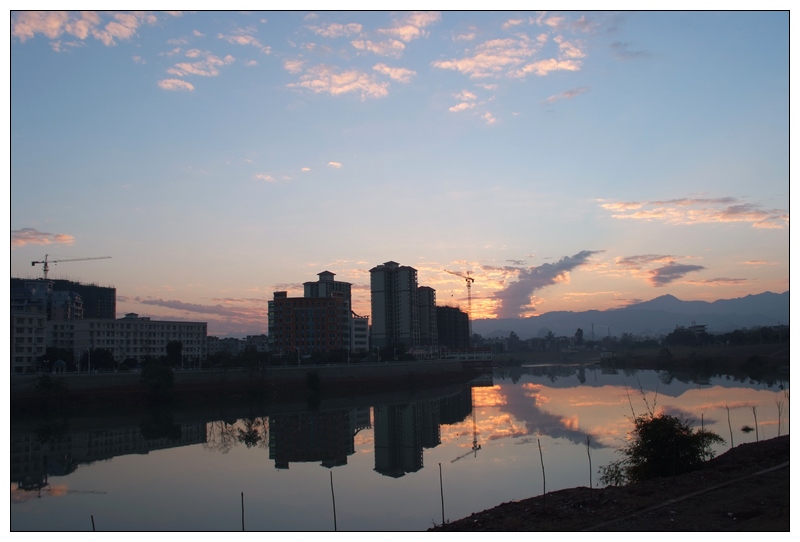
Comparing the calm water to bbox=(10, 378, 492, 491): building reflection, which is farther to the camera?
bbox=(10, 378, 492, 491): building reflection

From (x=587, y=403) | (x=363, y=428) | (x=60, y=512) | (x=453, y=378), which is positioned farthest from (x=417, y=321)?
(x=60, y=512)

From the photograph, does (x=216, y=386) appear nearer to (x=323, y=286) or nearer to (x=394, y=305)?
(x=323, y=286)

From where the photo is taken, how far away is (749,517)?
9211 mm

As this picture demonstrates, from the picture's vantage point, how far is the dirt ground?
30.0ft

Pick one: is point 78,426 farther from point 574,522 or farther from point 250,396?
point 574,522

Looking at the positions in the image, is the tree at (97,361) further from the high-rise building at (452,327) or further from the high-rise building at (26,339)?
the high-rise building at (452,327)

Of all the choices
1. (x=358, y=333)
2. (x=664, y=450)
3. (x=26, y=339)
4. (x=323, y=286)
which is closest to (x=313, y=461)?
(x=664, y=450)

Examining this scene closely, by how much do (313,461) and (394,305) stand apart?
274 ft

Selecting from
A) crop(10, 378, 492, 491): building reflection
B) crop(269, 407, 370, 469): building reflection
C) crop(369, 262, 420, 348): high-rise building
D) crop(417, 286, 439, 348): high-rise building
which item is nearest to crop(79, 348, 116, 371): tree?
crop(10, 378, 492, 491): building reflection

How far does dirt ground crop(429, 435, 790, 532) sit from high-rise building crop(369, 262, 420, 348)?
89300mm

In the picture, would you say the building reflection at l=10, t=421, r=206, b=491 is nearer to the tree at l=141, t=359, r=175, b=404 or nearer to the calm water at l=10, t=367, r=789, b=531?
the calm water at l=10, t=367, r=789, b=531

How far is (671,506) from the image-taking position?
10109mm

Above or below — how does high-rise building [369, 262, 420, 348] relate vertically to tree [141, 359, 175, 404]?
above

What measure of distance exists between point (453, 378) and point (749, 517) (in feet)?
200
